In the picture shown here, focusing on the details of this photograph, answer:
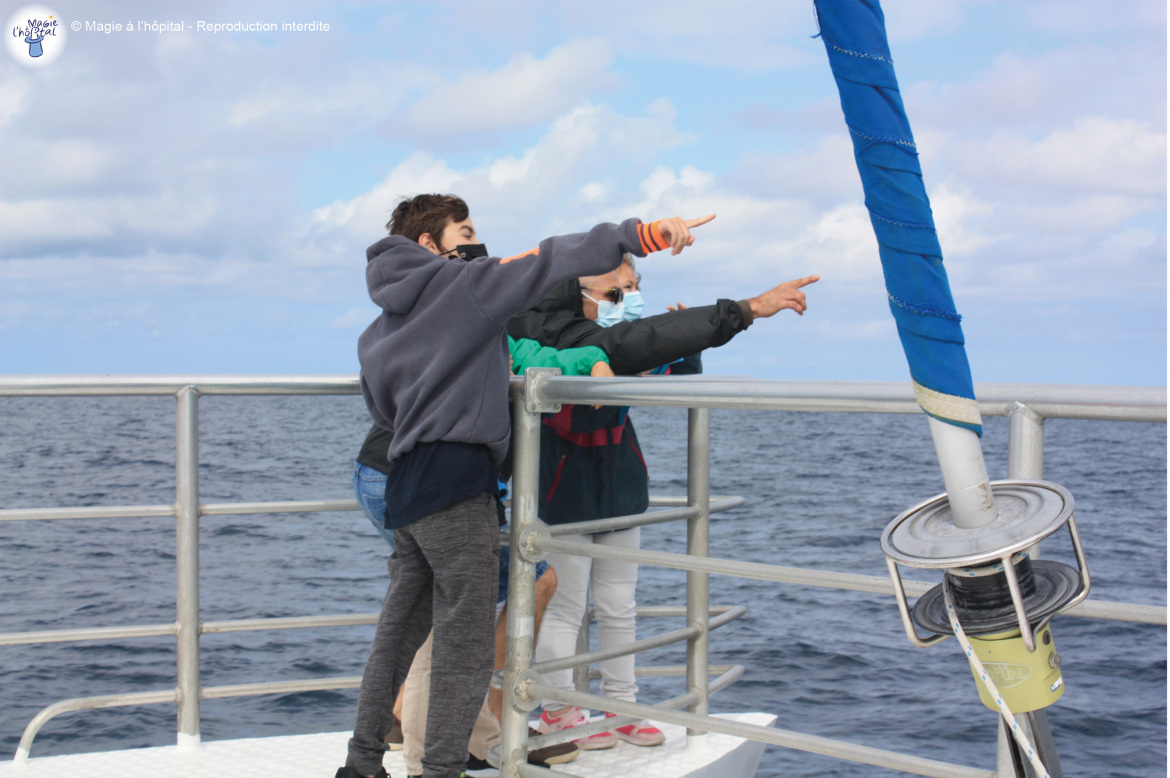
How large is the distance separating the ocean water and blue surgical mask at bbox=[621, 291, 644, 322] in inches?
216

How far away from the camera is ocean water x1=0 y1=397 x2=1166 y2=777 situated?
27.5 feet

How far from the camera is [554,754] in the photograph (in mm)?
2486

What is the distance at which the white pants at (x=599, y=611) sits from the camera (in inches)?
101

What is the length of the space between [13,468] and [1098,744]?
112 ft

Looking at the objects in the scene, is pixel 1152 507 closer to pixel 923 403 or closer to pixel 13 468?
pixel 923 403

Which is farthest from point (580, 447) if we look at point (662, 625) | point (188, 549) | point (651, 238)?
point (662, 625)

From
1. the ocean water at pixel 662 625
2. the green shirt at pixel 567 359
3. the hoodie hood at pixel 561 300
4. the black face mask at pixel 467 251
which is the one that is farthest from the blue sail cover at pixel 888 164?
the ocean water at pixel 662 625

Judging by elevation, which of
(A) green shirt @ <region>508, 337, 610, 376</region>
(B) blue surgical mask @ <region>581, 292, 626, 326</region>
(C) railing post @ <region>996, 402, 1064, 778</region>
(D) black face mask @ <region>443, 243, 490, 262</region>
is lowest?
(C) railing post @ <region>996, 402, 1064, 778</region>

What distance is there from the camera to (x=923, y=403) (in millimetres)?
1054

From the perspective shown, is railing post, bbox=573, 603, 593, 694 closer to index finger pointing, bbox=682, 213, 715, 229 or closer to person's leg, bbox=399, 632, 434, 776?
person's leg, bbox=399, 632, 434, 776

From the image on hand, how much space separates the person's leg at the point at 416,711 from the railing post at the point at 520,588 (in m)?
0.31

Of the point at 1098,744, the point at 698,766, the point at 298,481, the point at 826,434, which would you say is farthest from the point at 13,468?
the point at 826,434

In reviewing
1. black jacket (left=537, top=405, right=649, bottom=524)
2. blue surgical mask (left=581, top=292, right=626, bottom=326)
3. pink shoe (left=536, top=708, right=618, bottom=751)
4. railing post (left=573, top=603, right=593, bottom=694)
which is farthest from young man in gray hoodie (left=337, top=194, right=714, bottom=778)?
railing post (left=573, top=603, right=593, bottom=694)

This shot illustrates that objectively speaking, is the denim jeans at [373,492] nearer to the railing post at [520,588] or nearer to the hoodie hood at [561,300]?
the railing post at [520,588]
